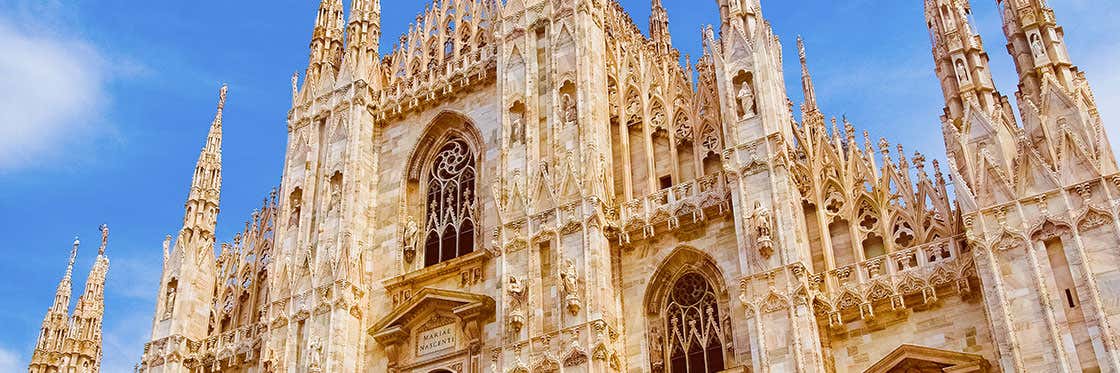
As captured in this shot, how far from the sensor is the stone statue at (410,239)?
25.1 metres

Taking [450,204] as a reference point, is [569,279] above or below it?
below

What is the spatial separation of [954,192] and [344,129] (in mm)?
14586

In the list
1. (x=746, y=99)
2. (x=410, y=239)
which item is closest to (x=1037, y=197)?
(x=746, y=99)

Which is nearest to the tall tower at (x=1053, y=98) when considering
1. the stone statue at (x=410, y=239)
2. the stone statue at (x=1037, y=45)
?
the stone statue at (x=1037, y=45)

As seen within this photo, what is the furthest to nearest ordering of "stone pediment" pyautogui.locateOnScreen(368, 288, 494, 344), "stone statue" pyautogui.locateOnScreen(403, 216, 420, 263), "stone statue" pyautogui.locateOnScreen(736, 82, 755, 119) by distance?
"stone statue" pyautogui.locateOnScreen(403, 216, 420, 263) < "stone pediment" pyautogui.locateOnScreen(368, 288, 494, 344) < "stone statue" pyautogui.locateOnScreen(736, 82, 755, 119)

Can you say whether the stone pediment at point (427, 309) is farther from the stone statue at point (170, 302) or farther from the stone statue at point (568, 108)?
the stone statue at point (170, 302)

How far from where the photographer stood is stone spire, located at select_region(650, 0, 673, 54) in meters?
32.4

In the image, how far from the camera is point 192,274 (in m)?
27.3

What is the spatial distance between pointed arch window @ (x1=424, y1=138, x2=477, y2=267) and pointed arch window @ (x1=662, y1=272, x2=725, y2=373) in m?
5.16

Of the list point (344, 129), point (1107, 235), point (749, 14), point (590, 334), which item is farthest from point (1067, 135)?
point (344, 129)

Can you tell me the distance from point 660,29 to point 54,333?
20.9 m

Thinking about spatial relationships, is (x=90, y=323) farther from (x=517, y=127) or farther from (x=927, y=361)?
(x=927, y=361)

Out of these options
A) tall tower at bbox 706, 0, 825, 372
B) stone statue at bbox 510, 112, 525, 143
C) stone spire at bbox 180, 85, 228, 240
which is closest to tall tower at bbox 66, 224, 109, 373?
stone spire at bbox 180, 85, 228, 240

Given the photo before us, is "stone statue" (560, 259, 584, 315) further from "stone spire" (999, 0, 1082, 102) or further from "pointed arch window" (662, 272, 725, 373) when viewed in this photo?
"stone spire" (999, 0, 1082, 102)
